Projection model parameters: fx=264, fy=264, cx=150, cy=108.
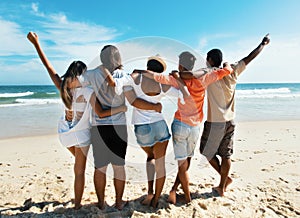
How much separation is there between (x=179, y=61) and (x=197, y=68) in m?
0.23

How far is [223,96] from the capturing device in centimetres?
315

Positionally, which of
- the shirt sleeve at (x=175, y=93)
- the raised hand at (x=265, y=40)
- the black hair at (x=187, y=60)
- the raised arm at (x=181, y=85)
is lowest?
the shirt sleeve at (x=175, y=93)

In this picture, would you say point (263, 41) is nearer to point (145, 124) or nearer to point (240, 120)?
point (145, 124)

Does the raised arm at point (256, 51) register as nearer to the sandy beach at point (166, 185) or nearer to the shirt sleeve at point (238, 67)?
the shirt sleeve at point (238, 67)

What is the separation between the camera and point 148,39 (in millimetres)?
3322

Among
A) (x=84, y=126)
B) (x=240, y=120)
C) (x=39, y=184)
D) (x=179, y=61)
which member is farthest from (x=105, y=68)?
(x=240, y=120)

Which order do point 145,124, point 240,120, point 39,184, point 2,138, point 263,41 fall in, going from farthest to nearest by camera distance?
point 240,120
point 2,138
point 39,184
point 263,41
point 145,124

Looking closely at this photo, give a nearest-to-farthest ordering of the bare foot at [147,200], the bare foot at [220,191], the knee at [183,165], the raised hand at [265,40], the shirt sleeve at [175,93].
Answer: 1. the shirt sleeve at [175,93]
2. the knee at [183,165]
3. the bare foot at [147,200]
4. the raised hand at [265,40]
5. the bare foot at [220,191]

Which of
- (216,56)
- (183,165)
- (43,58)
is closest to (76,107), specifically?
(43,58)

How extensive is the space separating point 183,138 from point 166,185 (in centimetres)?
112

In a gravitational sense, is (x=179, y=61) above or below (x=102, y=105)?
above

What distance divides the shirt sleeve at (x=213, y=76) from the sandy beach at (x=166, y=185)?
1444 millimetres

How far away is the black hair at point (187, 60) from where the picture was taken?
9.23ft

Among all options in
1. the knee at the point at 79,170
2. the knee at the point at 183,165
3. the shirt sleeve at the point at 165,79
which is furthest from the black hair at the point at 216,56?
the knee at the point at 79,170
